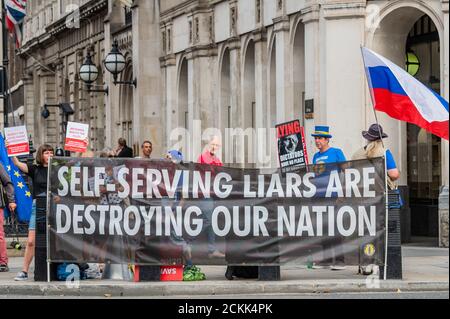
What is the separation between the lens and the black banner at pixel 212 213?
16.7m

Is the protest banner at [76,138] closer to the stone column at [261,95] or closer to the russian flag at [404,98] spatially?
the russian flag at [404,98]

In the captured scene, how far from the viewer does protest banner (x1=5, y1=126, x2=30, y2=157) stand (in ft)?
68.6

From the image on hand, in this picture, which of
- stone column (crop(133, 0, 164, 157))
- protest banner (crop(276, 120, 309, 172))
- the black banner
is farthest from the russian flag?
stone column (crop(133, 0, 164, 157))

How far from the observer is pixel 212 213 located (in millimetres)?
16719

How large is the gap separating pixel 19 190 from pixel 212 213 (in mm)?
5585

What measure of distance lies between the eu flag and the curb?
125 inches

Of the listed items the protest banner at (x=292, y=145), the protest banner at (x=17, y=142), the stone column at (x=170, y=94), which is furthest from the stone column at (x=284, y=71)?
the stone column at (x=170, y=94)

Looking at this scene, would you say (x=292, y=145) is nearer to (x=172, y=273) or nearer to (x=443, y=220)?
(x=443, y=220)

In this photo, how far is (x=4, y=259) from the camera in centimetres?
1864

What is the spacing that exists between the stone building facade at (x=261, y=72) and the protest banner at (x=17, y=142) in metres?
6.29

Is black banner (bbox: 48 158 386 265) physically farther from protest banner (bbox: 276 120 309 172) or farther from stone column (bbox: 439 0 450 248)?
stone column (bbox: 439 0 450 248)

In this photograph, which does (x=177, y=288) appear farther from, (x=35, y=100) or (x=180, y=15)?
(x=35, y=100)
